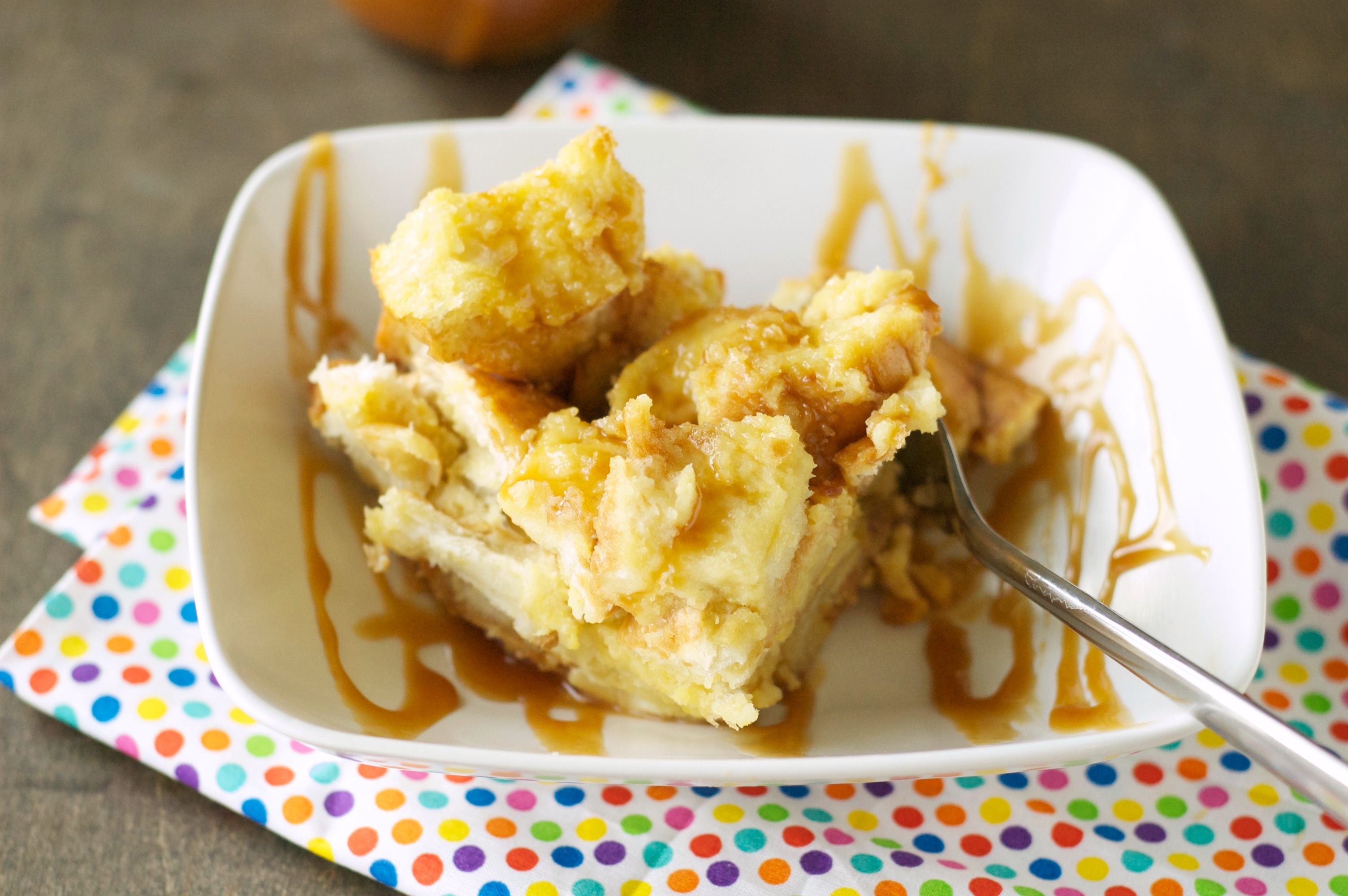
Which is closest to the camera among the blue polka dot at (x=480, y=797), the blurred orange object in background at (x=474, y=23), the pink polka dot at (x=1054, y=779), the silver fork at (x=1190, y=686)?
the silver fork at (x=1190, y=686)

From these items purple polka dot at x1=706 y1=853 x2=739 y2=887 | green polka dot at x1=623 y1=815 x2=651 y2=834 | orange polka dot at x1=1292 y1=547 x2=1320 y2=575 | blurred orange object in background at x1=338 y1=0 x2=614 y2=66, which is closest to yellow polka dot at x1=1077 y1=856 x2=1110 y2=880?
purple polka dot at x1=706 y1=853 x2=739 y2=887

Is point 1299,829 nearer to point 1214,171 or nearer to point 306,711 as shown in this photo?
point 306,711

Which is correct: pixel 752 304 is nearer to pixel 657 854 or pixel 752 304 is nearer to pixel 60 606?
pixel 657 854

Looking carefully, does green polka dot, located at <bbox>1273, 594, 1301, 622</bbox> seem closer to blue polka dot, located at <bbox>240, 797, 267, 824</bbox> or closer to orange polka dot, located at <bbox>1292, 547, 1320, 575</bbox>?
orange polka dot, located at <bbox>1292, 547, 1320, 575</bbox>

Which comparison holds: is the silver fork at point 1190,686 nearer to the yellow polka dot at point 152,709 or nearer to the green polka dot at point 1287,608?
the green polka dot at point 1287,608

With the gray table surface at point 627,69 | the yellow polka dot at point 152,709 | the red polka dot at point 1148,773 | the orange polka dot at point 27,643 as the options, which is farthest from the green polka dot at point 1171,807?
the orange polka dot at point 27,643

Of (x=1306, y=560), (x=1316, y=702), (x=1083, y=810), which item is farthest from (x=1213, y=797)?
(x=1306, y=560)
